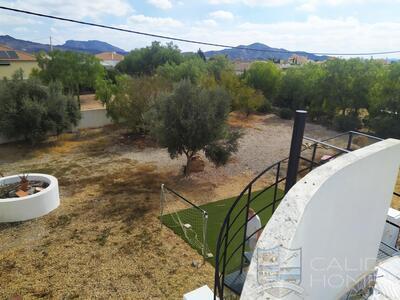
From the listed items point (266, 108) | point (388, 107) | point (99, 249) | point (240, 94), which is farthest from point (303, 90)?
point (99, 249)

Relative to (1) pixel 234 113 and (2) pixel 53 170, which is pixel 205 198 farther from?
(1) pixel 234 113

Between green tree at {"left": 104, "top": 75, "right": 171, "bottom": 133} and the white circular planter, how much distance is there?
24.5ft

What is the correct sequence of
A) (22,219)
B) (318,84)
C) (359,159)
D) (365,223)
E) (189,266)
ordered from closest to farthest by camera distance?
(359,159) → (365,223) → (189,266) → (22,219) → (318,84)

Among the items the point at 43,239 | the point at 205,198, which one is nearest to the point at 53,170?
the point at 43,239

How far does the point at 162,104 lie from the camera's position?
10.6 metres

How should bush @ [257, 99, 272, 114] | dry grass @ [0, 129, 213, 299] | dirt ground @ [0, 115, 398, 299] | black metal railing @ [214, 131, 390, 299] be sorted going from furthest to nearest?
bush @ [257, 99, 272, 114], dirt ground @ [0, 115, 398, 299], dry grass @ [0, 129, 213, 299], black metal railing @ [214, 131, 390, 299]

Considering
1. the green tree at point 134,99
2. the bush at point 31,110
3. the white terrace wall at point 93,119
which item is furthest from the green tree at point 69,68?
the bush at point 31,110

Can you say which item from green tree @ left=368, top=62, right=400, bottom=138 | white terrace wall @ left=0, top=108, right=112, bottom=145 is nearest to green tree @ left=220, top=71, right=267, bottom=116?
green tree @ left=368, top=62, right=400, bottom=138

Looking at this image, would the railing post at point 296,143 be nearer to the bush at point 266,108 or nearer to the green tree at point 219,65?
the bush at point 266,108

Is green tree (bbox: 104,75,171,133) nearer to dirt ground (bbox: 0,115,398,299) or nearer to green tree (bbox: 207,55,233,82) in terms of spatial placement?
dirt ground (bbox: 0,115,398,299)

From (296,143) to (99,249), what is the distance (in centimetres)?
559

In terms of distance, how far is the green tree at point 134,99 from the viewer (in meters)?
16.0

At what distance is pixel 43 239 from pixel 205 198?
5.09m

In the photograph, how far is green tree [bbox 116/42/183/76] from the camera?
38062 millimetres
